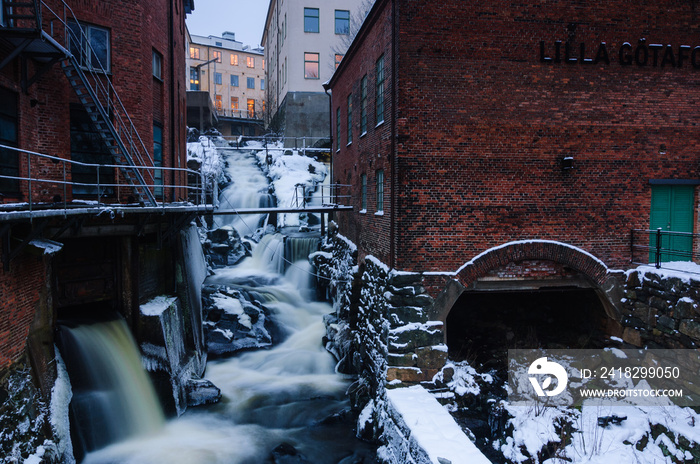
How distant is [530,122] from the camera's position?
10.9 m

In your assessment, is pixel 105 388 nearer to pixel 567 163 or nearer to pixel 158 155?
pixel 158 155

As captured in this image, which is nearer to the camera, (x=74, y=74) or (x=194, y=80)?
(x=74, y=74)

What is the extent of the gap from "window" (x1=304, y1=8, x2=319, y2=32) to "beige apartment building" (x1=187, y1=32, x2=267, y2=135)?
80.7 ft

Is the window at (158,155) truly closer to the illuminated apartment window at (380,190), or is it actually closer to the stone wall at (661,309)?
the illuminated apartment window at (380,190)

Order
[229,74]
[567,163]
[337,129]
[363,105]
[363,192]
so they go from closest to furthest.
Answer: [567,163] → [363,105] → [363,192] → [337,129] → [229,74]

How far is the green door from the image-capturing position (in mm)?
11547

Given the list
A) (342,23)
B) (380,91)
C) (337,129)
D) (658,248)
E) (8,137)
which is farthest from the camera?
(342,23)

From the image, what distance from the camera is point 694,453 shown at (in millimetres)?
8617

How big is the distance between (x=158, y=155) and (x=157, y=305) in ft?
16.5

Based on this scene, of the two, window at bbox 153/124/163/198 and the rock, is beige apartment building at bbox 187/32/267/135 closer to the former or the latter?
window at bbox 153/124/163/198

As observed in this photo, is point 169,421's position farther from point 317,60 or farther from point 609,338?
point 317,60

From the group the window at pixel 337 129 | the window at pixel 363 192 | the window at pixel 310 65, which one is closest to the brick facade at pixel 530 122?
the window at pixel 363 192

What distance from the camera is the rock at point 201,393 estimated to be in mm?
11781

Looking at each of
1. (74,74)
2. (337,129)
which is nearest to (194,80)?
(337,129)
